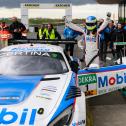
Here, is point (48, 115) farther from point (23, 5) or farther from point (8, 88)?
point (23, 5)

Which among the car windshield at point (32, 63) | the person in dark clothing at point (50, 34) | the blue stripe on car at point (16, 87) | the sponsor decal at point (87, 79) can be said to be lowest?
the sponsor decal at point (87, 79)

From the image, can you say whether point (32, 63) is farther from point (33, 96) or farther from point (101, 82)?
point (101, 82)

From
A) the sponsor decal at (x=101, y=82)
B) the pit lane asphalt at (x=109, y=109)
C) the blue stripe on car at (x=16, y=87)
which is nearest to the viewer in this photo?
the blue stripe on car at (x=16, y=87)

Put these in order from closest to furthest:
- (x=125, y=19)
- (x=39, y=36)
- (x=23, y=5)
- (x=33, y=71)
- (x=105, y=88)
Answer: (x=33, y=71)
(x=105, y=88)
(x=39, y=36)
(x=125, y=19)
(x=23, y=5)

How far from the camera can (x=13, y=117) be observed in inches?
192

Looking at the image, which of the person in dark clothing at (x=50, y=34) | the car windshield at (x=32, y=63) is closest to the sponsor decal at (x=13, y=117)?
the car windshield at (x=32, y=63)

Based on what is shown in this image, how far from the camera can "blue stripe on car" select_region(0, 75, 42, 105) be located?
17.1 ft

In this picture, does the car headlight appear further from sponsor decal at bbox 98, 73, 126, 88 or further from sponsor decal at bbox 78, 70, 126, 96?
sponsor decal at bbox 98, 73, 126, 88

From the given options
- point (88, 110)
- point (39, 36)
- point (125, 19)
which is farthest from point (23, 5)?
point (88, 110)

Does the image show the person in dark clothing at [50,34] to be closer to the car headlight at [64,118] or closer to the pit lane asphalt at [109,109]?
the pit lane asphalt at [109,109]

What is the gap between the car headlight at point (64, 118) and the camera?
195 inches

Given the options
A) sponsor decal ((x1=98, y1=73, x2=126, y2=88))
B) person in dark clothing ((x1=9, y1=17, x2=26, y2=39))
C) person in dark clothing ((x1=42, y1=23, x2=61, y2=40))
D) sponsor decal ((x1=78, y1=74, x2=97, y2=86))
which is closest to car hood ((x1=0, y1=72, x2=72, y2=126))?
sponsor decal ((x1=78, y1=74, x2=97, y2=86))

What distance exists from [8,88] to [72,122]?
0.99m

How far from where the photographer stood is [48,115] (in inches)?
196
